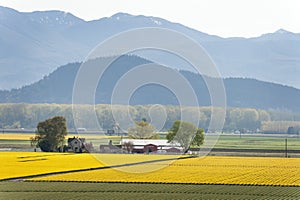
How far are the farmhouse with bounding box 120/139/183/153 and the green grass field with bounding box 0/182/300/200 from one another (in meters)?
46.1

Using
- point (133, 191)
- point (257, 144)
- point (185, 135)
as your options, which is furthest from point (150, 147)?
point (133, 191)

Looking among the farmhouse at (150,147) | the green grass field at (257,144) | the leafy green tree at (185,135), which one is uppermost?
the leafy green tree at (185,135)

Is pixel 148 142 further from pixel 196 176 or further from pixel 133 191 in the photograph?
pixel 133 191

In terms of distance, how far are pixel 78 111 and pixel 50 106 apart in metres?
48.2

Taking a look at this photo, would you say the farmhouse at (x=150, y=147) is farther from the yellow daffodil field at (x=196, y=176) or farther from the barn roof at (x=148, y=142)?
the yellow daffodil field at (x=196, y=176)

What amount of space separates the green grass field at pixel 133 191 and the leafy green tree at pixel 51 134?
134 ft

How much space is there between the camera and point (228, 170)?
4866 cm

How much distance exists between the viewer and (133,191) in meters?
32.7

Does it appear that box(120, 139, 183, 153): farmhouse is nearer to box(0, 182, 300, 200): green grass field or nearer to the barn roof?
the barn roof

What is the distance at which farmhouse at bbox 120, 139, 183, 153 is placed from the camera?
83.3 m

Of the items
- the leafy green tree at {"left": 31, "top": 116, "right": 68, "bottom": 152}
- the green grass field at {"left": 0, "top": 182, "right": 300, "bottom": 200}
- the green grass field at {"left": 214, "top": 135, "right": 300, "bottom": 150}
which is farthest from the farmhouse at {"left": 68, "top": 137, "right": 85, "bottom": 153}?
the green grass field at {"left": 0, "top": 182, "right": 300, "bottom": 200}

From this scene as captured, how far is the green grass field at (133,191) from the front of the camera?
30.2 m

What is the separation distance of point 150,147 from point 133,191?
51428mm

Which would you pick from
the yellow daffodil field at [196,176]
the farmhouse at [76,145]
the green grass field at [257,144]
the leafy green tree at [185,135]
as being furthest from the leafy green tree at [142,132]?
the yellow daffodil field at [196,176]
